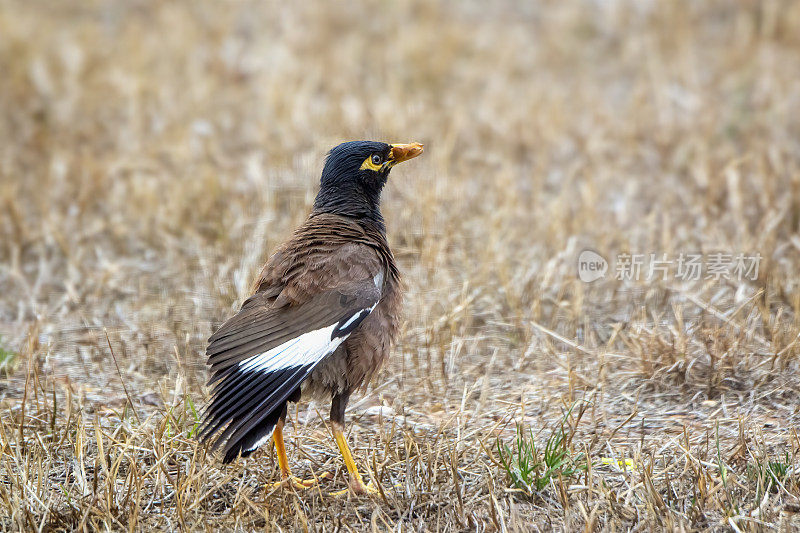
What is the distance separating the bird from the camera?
3.02 metres

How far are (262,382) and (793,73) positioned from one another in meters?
6.37

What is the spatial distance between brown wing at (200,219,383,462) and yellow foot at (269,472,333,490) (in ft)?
0.91

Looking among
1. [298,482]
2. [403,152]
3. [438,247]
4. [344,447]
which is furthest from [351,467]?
[438,247]

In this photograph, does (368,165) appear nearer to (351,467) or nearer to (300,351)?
(300,351)

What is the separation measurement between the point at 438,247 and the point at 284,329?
6.61ft

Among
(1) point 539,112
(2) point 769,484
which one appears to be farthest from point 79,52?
(2) point 769,484

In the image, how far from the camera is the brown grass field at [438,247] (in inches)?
127

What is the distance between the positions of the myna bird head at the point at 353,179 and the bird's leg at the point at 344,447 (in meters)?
0.81

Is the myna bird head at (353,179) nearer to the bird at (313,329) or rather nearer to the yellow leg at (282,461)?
the bird at (313,329)

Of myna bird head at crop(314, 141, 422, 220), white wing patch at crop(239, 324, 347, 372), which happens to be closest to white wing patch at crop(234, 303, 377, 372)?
white wing patch at crop(239, 324, 347, 372)

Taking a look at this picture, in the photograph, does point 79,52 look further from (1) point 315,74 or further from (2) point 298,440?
(2) point 298,440

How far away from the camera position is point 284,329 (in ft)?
10.5

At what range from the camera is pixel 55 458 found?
3500 millimetres

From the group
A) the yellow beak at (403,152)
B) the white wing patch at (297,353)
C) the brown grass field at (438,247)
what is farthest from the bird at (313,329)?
the brown grass field at (438,247)
